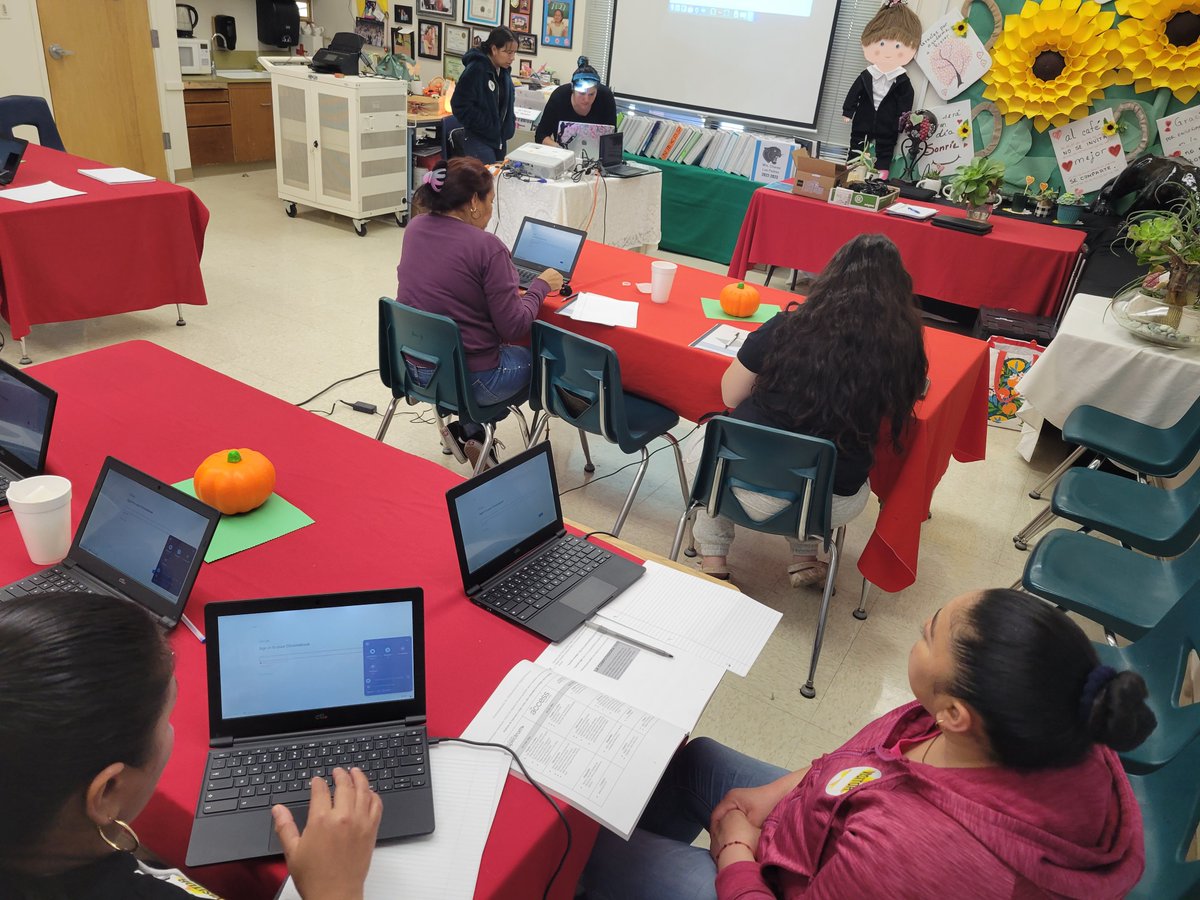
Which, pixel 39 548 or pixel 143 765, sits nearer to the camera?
pixel 143 765

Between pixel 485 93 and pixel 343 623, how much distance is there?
17.0 feet

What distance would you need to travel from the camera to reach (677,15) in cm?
627

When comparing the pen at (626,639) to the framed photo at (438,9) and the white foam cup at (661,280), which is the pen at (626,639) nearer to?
the white foam cup at (661,280)

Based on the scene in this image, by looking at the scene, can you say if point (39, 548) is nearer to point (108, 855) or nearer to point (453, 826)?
point (108, 855)

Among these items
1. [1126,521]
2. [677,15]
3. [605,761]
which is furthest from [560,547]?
[677,15]

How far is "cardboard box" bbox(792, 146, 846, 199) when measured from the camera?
482 cm

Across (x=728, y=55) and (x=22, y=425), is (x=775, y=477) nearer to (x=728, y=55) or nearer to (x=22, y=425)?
(x=22, y=425)

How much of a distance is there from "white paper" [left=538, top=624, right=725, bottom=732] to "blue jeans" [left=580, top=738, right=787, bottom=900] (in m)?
0.24

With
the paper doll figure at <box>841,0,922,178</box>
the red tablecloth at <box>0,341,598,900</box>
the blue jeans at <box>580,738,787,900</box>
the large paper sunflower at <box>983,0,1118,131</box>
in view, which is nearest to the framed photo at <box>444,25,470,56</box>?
the paper doll figure at <box>841,0,922,178</box>

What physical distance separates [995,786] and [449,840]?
0.67 metres

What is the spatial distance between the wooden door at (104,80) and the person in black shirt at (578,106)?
10.3 ft

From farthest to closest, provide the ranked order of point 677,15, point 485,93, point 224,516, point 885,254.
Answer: point 677,15 → point 485,93 → point 885,254 → point 224,516

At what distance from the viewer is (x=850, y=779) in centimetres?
116

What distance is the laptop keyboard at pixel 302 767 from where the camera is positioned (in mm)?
1070
